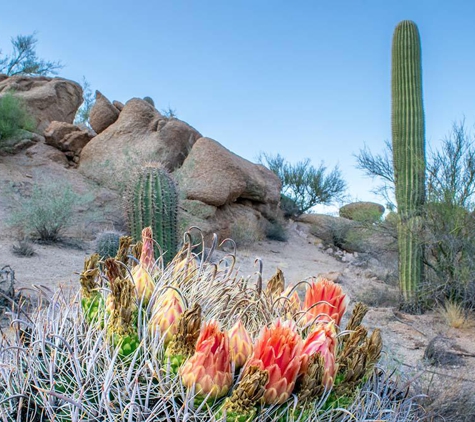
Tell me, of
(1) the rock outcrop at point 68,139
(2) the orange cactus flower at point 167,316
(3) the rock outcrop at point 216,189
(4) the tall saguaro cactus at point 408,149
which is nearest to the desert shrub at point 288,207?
(3) the rock outcrop at point 216,189

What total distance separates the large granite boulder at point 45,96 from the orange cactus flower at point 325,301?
609 inches

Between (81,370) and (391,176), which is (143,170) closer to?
(391,176)

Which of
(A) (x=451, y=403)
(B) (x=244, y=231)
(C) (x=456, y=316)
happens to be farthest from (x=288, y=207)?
(A) (x=451, y=403)

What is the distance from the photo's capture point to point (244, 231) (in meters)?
12.9

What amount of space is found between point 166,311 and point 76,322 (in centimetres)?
31

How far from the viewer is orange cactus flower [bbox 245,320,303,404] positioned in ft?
3.66

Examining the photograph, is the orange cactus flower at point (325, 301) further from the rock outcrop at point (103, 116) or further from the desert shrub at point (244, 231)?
the rock outcrop at point (103, 116)

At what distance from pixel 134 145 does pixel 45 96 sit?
470cm

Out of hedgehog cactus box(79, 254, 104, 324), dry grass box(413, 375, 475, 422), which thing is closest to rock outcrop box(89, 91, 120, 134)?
dry grass box(413, 375, 475, 422)

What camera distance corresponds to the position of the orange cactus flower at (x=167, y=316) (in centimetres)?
126

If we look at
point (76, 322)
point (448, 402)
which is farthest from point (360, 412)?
point (448, 402)

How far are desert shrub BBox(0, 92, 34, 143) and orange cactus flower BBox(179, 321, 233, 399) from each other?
1344 cm

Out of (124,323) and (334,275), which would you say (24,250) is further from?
(124,323)

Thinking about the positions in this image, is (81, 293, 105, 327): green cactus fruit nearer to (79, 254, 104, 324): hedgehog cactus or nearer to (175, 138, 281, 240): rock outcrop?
(79, 254, 104, 324): hedgehog cactus
